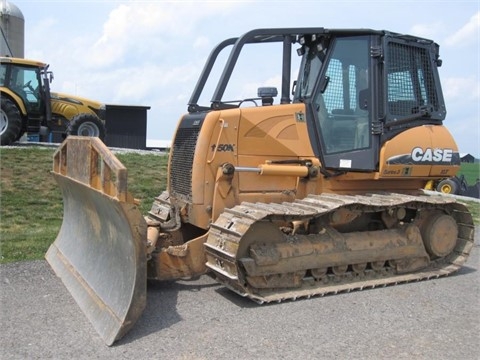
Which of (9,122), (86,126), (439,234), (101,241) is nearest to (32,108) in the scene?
(9,122)

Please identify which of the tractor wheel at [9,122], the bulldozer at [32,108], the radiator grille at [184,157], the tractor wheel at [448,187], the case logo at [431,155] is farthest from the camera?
the tractor wheel at [448,187]

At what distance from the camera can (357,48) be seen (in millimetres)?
6438

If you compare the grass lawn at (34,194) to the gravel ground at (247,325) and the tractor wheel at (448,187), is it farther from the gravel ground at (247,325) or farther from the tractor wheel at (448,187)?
the tractor wheel at (448,187)

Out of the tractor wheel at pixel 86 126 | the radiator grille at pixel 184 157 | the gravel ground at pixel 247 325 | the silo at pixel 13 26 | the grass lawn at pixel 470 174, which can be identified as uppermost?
the silo at pixel 13 26

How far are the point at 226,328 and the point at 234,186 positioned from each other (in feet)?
6.03

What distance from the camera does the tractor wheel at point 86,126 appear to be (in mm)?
16500

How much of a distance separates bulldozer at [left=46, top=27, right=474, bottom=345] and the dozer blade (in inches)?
1.3

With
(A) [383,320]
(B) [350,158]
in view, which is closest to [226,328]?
(A) [383,320]

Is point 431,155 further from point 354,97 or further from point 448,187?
point 448,187

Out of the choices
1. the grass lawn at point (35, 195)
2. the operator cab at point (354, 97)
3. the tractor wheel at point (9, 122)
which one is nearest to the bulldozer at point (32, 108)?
the tractor wheel at point (9, 122)

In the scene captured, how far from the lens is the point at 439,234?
6.62m

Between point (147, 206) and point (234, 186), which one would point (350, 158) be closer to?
point (234, 186)

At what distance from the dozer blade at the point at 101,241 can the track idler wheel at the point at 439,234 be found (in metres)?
3.66

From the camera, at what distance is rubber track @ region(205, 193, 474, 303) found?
17.3 ft
